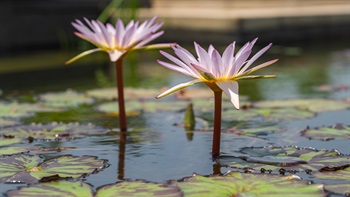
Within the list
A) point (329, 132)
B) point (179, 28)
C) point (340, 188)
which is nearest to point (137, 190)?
point (340, 188)

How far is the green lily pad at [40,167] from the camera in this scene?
1401 mm

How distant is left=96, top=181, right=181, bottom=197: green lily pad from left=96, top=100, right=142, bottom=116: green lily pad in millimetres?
989

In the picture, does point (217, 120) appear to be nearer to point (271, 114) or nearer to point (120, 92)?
point (120, 92)

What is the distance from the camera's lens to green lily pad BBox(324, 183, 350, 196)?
126 centimetres

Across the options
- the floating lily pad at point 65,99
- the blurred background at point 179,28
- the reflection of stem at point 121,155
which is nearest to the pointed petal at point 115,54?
the reflection of stem at point 121,155

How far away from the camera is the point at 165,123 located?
2.12 metres

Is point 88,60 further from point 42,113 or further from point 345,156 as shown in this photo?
point 345,156

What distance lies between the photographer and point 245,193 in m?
1.23

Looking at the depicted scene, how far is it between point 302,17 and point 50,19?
236 cm

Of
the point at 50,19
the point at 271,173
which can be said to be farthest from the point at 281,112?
the point at 50,19

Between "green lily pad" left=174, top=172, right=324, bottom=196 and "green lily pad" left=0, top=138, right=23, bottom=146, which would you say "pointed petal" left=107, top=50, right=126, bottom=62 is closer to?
"green lily pad" left=0, top=138, right=23, bottom=146

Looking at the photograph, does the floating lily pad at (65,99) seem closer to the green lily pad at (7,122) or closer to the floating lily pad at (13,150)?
the green lily pad at (7,122)

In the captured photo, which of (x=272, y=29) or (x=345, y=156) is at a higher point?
(x=272, y=29)

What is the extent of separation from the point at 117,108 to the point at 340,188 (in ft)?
4.10
